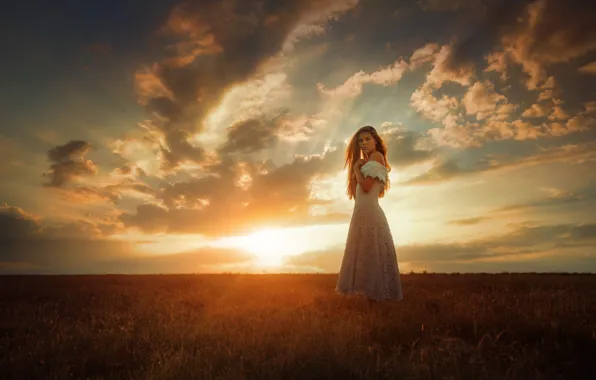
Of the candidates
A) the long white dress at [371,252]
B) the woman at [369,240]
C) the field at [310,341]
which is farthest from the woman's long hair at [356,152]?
the field at [310,341]

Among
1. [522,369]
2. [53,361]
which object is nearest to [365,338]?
[522,369]

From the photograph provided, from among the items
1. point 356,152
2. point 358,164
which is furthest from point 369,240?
point 356,152

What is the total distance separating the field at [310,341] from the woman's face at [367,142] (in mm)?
3024

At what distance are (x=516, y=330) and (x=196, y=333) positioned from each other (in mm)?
4412

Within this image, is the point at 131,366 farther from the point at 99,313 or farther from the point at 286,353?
the point at 99,313

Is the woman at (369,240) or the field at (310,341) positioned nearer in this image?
the field at (310,341)

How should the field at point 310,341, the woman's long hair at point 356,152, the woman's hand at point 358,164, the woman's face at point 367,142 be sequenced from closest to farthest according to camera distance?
1. the field at point 310,341
2. the woman's hand at point 358,164
3. the woman's face at point 367,142
4. the woman's long hair at point 356,152

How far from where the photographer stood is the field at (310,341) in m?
4.36

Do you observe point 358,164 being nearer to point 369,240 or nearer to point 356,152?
point 356,152

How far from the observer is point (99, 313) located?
28.7ft

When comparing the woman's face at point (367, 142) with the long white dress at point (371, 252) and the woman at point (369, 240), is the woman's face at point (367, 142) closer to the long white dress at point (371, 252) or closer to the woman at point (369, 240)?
the woman at point (369, 240)

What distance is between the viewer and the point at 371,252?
8492mm

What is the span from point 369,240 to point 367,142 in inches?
76.2

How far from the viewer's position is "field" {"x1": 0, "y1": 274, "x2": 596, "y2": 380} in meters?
4.36
